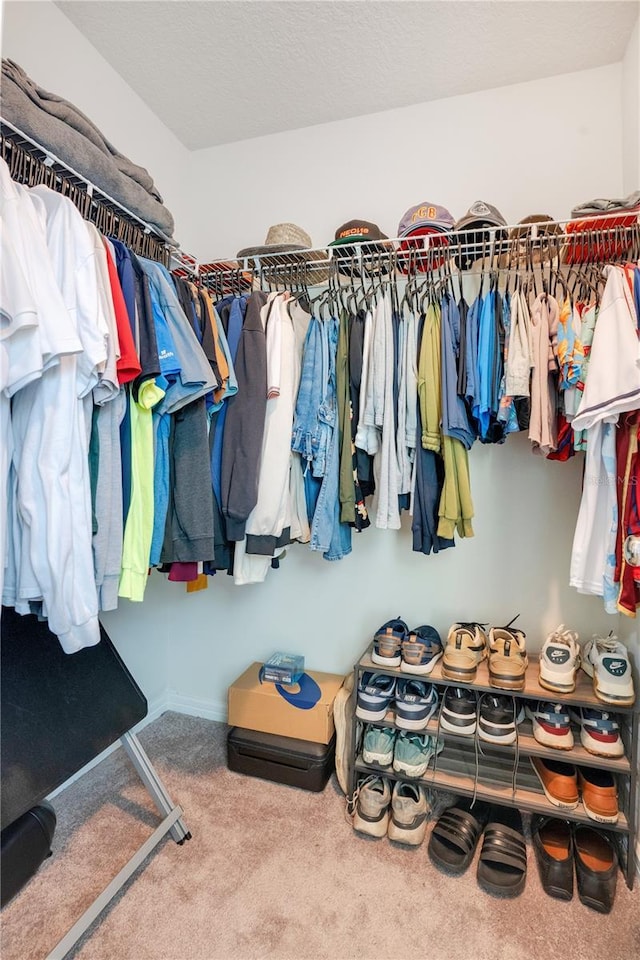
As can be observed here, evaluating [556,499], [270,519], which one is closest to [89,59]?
[270,519]

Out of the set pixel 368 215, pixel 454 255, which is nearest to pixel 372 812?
pixel 454 255

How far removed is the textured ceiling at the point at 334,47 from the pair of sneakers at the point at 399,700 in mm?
2309

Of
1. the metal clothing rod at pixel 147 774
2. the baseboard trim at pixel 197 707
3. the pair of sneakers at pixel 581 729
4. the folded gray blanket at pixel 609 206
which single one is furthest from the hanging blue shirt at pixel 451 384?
the baseboard trim at pixel 197 707

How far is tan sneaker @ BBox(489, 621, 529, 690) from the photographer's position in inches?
63.6

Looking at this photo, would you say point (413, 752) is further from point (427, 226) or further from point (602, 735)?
point (427, 226)

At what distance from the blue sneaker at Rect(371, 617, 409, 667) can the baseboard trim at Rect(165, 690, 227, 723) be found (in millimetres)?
974

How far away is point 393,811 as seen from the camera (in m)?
Result: 1.67

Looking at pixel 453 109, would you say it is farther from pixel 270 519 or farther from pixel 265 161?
pixel 270 519

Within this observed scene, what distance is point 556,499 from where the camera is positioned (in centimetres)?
190

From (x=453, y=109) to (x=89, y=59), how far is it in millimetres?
1435

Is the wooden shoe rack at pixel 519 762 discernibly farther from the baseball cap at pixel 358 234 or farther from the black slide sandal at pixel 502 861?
the baseball cap at pixel 358 234

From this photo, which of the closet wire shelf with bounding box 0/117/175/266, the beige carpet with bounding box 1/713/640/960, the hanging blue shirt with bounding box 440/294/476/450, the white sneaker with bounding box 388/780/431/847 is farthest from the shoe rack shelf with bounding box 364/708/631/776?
the closet wire shelf with bounding box 0/117/175/266

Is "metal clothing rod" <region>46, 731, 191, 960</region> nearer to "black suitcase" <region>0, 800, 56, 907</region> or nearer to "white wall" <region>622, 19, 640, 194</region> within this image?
"black suitcase" <region>0, 800, 56, 907</region>

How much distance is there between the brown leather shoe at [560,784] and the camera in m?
1.55
